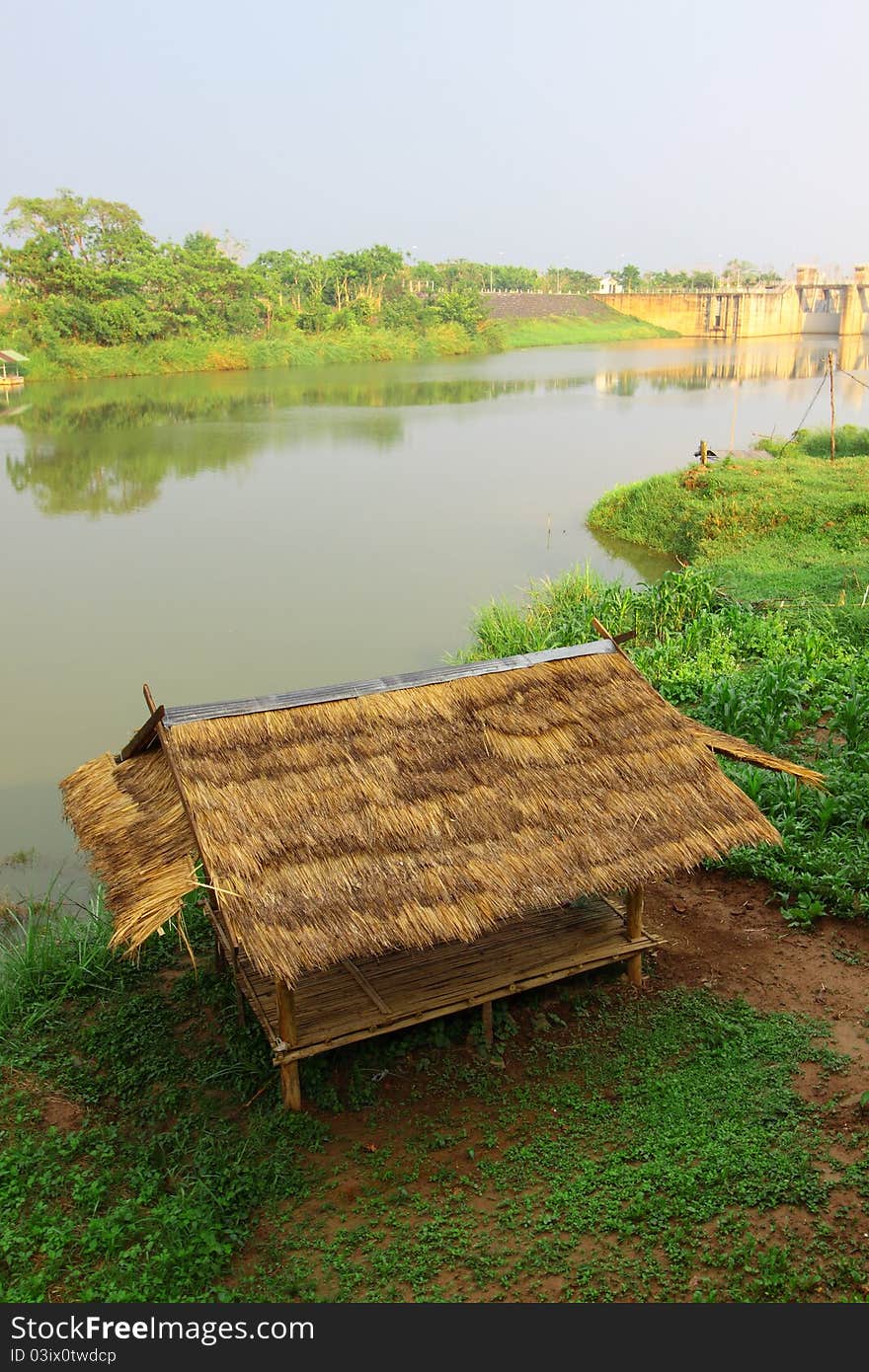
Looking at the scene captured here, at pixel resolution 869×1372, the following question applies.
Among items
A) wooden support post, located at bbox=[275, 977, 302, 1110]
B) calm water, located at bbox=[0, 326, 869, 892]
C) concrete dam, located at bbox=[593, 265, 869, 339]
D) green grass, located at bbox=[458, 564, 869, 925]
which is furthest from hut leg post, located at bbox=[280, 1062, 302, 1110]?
concrete dam, located at bbox=[593, 265, 869, 339]

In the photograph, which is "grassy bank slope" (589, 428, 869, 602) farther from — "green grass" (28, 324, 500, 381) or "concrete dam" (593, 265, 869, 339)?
"concrete dam" (593, 265, 869, 339)

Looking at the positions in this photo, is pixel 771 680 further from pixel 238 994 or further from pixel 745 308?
pixel 745 308

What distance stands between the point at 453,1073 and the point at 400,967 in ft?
1.93

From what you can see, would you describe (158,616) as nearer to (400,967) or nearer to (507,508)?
(507,508)

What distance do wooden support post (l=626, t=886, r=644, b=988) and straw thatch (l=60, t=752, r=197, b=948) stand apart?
2.32 meters

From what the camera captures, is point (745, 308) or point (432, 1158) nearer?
point (432, 1158)

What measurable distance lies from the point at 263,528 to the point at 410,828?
13905mm

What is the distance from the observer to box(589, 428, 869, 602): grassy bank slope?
13.3 m

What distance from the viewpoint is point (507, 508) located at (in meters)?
19.3

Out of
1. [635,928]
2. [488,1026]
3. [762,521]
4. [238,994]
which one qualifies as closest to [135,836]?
[238,994]

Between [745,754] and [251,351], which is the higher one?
[251,351]

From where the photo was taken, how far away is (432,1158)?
4.41 meters

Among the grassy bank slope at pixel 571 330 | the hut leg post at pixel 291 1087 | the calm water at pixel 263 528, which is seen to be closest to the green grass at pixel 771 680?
the calm water at pixel 263 528

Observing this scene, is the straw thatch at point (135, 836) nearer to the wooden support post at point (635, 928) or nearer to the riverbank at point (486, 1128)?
the riverbank at point (486, 1128)
